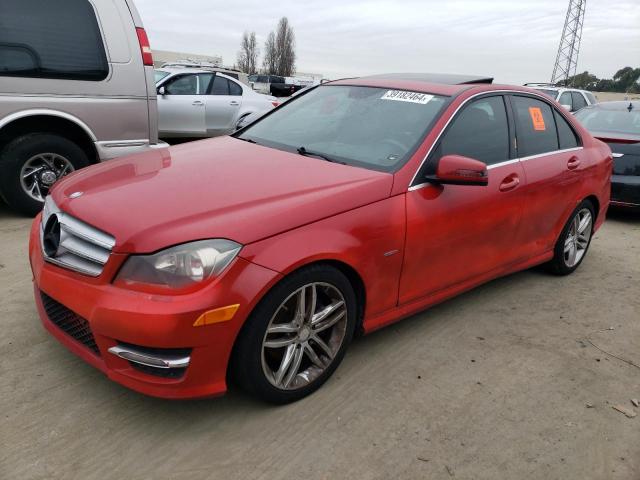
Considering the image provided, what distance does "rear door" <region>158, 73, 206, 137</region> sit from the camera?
29.0 feet

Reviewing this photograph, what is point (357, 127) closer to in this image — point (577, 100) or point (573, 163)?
point (573, 163)

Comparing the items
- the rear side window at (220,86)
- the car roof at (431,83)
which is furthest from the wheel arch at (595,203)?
the rear side window at (220,86)

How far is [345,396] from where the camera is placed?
276 centimetres

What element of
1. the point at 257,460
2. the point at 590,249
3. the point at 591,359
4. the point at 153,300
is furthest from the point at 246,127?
the point at 590,249

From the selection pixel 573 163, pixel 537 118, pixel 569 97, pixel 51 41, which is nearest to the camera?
pixel 537 118

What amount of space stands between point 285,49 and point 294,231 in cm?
8908

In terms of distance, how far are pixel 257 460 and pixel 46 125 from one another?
4113 millimetres

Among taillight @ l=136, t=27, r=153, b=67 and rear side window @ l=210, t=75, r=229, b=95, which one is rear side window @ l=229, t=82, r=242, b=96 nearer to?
rear side window @ l=210, t=75, r=229, b=95

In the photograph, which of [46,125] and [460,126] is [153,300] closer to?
[460,126]

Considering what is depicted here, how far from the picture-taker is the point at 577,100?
14195mm

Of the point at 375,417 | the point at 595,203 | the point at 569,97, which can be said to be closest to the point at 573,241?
the point at 595,203

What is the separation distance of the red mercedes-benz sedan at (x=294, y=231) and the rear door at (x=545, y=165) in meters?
0.02

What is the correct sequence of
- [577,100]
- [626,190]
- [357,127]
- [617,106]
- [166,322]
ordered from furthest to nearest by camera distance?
[577,100] < [617,106] < [626,190] < [357,127] < [166,322]

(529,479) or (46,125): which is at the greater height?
(46,125)
